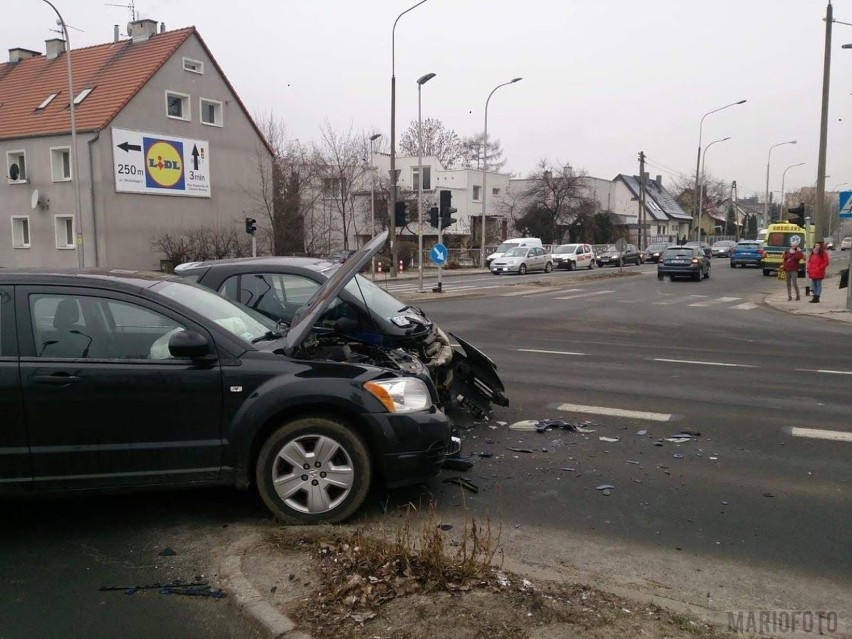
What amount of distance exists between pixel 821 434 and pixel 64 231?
36.0m

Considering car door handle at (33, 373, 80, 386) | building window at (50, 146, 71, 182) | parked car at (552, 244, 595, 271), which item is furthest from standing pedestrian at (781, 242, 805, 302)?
building window at (50, 146, 71, 182)

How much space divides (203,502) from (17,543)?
43.5 inches

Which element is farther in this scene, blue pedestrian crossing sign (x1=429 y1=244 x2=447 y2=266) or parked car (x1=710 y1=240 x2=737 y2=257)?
parked car (x1=710 y1=240 x2=737 y2=257)

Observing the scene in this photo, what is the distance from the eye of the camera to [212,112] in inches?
1528

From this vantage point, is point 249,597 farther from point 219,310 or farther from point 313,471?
Answer: point 219,310

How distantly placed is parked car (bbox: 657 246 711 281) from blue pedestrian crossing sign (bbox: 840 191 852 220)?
14.0 m

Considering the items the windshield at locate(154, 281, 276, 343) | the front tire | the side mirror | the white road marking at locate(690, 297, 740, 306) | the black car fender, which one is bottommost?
the white road marking at locate(690, 297, 740, 306)

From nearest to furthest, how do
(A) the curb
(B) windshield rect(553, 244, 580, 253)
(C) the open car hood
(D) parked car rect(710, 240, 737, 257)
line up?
(A) the curb, (C) the open car hood, (B) windshield rect(553, 244, 580, 253), (D) parked car rect(710, 240, 737, 257)

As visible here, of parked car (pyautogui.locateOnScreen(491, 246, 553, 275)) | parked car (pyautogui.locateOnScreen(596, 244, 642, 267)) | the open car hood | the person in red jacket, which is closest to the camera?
the open car hood

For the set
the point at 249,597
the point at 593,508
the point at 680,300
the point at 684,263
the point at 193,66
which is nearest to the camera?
the point at 249,597

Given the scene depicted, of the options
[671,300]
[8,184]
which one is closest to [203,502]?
[671,300]

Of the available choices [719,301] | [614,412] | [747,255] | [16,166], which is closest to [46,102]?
[16,166]

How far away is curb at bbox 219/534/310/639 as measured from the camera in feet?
10.2

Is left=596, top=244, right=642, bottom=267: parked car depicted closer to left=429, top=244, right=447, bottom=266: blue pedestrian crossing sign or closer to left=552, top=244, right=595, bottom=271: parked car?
left=552, top=244, right=595, bottom=271: parked car
